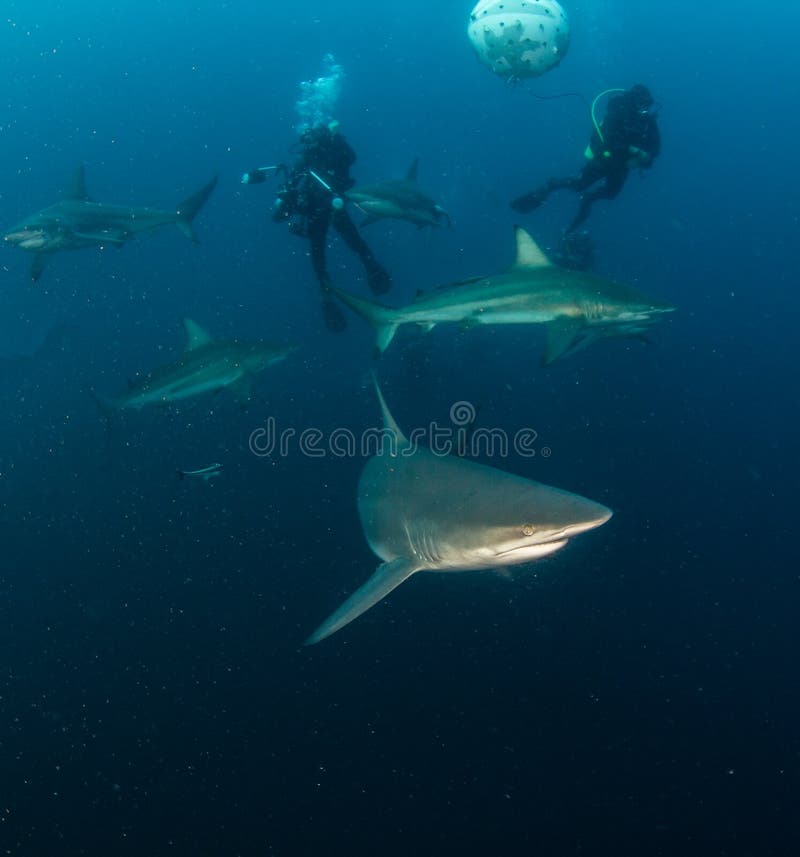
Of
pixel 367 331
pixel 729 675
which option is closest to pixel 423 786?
pixel 729 675

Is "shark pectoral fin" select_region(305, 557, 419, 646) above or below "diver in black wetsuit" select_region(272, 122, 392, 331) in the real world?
below

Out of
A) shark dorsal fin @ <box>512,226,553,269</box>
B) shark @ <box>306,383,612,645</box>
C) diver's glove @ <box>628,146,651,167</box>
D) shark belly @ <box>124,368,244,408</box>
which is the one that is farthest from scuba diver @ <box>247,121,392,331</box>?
shark @ <box>306,383,612,645</box>

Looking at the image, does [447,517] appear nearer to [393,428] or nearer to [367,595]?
[367,595]

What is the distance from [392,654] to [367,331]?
12.6 meters

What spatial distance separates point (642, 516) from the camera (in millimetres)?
10648

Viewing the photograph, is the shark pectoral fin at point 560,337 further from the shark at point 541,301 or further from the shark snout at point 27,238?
the shark snout at point 27,238

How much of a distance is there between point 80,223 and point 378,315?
6.39m

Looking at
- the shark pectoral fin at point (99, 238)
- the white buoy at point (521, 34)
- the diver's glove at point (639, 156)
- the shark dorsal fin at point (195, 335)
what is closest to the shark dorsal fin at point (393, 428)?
the shark dorsal fin at point (195, 335)

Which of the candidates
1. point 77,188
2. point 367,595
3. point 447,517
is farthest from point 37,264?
point 447,517

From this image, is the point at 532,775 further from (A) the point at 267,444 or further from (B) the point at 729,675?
(A) the point at 267,444

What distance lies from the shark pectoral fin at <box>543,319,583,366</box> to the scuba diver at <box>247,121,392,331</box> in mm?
4683

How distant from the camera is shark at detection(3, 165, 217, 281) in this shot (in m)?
9.46

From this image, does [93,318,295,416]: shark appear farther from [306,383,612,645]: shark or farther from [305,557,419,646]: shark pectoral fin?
[305,557,419,646]: shark pectoral fin

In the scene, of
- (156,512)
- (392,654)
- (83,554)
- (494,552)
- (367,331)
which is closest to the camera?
(494,552)
